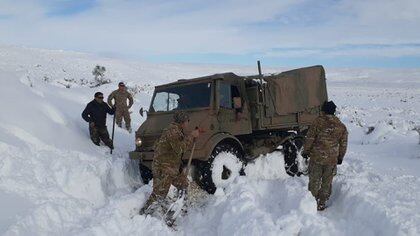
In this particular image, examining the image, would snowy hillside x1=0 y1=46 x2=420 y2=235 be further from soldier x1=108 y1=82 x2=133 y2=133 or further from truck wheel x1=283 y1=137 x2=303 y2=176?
soldier x1=108 y1=82 x2=133 y2=133

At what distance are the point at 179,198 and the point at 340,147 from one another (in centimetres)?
274

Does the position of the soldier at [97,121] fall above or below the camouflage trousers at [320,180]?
above

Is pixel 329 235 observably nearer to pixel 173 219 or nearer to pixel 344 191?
pixel 344 191

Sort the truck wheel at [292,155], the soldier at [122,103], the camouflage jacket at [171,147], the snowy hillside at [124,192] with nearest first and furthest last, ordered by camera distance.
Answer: the snowy hillside at [124,192]
the camouflage jacket at [171,147]
the truck wheel at [292,155]
the soldier at [122,103]

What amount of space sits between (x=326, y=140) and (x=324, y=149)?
15cm

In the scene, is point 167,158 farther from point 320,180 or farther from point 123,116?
point 123,116

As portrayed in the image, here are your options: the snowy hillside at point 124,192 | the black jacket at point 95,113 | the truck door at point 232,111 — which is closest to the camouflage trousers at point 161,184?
the snowy hillside at point 124,192

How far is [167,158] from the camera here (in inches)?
307

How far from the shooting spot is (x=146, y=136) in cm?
927

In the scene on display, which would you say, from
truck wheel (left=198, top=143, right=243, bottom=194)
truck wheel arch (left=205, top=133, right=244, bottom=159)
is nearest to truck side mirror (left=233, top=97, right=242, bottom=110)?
truck wheel arch (left=205, top=133, right=244, bottom=159)

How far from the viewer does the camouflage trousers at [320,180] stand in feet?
25.8

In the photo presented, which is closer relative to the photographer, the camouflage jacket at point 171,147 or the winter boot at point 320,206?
the camouflage jacket at point 171,147

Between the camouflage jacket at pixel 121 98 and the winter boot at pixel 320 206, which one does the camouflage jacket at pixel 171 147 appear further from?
the camouflage jacket at pixel 121 98

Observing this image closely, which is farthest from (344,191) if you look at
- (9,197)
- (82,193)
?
(9,197)
